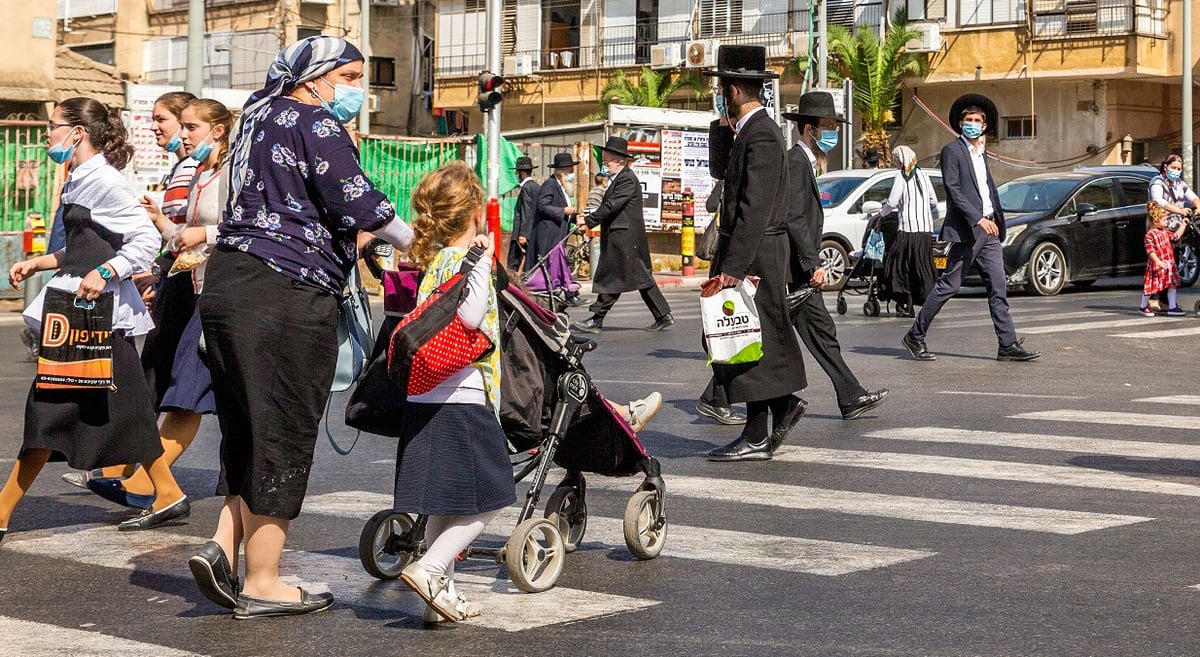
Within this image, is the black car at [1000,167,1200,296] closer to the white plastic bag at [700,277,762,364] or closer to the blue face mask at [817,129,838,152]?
the blue face mask at [817,129,838,152]

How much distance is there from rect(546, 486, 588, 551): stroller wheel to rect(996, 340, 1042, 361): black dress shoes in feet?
27.6

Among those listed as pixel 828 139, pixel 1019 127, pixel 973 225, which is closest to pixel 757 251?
pixel 828 139

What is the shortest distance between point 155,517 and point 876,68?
123 feet

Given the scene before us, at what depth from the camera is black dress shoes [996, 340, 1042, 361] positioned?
1437 cm

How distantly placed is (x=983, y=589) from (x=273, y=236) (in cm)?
264

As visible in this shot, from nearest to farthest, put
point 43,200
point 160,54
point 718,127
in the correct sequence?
point 718,127 < point 43,200 < point 160,54

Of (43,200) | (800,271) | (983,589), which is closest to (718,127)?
(800,271)

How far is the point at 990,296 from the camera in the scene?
14.2 m

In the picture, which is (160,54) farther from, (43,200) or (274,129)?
(274,129)

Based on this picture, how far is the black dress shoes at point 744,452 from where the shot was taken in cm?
923

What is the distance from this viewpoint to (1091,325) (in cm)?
1791

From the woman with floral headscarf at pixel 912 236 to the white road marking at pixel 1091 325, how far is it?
129 centimetres

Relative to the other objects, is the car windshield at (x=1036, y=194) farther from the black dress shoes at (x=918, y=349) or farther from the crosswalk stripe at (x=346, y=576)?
the crosswalk stripe at (x=346, y=576)

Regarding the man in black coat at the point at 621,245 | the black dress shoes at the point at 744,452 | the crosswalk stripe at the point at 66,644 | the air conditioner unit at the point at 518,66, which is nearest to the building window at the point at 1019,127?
the air conditioner unit at the point at 518,66
